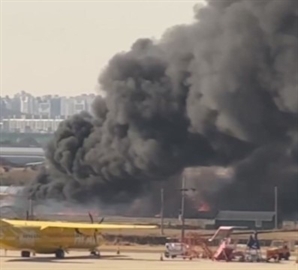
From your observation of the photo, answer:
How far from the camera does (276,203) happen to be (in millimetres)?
89250

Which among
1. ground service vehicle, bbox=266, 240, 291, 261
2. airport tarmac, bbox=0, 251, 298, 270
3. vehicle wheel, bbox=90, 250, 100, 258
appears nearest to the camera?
airport tarmac, bbox=0, 251, 298, 270

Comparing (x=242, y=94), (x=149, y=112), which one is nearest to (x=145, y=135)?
(x=149, y=112)

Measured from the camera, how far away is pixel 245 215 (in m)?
90.6

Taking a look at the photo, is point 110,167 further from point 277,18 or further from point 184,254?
point 184,254

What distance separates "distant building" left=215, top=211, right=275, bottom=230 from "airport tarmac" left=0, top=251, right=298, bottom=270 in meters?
27.1

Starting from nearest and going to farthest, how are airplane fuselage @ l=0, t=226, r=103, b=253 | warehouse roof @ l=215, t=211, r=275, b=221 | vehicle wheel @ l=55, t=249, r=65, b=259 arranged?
airplane fuselage @ l=0, t=226, r=103, b=253, vehicle wheel @ l=55, t=249, r=65, b=259, warehouse roof @ l=215, t=211, r=275, b=221

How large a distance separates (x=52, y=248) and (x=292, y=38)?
125 ft

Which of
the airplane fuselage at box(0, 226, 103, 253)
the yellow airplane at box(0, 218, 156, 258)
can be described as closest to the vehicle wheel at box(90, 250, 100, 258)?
the yellow airplane at box(0, 218, 156, 258)

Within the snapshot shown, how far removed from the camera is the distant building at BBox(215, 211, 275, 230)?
8800cm

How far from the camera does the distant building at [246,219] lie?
8800cm

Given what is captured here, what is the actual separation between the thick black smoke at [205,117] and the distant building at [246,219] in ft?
3.60

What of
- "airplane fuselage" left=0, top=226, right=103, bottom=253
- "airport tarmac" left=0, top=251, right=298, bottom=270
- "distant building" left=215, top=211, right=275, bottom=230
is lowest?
"airport tarmac" left=0, top=251, right=298, bottom=270

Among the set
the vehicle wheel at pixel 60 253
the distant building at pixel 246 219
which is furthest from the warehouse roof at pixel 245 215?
the vehicle wheel at pixel 60 253

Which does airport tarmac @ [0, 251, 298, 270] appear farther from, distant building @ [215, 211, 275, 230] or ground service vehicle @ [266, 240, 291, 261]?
distant building @ [215, 211, 275, 230]
